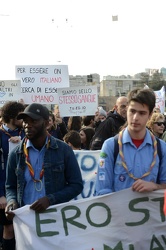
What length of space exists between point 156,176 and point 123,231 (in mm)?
586

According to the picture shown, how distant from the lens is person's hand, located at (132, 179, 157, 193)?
322cm

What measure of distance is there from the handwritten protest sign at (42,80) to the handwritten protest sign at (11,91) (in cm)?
17

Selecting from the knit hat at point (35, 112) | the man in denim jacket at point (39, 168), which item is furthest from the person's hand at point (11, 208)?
the knit hat at point (35, 112)

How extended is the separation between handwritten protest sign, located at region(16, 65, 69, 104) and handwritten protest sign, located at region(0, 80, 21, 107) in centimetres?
17

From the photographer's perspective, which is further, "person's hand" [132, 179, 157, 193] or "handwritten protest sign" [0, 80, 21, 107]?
"handwritten protest sign" [0, 80, 21, 107]

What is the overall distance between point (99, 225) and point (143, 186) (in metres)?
0.59

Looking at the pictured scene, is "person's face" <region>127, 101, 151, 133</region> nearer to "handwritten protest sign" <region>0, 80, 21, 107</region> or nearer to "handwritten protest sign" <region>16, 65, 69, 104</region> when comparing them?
"handwritten protest sign" <region>16, 65, 69, 104</region>

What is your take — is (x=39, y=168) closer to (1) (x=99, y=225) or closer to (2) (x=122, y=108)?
(1) (x=99, y=225)

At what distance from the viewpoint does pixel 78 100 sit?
8758 millimetres

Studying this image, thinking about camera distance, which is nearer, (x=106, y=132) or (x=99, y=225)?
(x=99, y=225)

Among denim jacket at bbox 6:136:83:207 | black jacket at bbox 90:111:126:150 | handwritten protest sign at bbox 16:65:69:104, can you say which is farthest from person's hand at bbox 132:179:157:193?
handwritten protest sign at bbox 16:65:69:104

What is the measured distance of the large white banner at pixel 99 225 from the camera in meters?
3.48

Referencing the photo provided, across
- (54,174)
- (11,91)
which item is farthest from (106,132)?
(11,91)

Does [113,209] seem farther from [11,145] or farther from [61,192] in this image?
[11,145]
